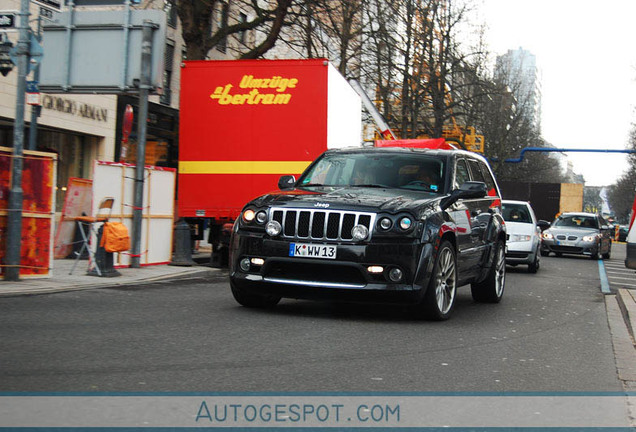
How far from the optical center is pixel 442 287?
8562 mm

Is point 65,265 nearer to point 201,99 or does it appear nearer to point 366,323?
point 201,99

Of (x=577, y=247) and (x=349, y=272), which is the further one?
(x=577, y=247)

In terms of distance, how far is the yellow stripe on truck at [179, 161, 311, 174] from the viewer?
14172mm

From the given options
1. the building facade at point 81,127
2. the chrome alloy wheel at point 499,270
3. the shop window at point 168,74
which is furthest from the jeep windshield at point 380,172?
the shop window at point 168,74

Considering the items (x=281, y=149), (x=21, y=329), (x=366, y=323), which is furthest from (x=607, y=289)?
(x=21, y=329)

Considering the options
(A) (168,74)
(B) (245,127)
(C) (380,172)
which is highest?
(A) (168,74)

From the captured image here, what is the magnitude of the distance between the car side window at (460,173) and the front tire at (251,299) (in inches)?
90.1

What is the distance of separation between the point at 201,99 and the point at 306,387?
1002 cm

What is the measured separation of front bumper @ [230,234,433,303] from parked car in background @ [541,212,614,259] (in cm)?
2047

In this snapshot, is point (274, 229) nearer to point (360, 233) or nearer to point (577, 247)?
point (360, 233)

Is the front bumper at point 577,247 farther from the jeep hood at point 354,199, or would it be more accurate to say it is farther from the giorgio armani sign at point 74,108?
the jeep hood at point 354,199

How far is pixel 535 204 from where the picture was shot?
45219mm

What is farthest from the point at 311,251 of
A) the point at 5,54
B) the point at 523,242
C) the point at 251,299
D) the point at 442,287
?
the point at 523,242

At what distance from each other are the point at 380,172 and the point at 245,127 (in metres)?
5.40
